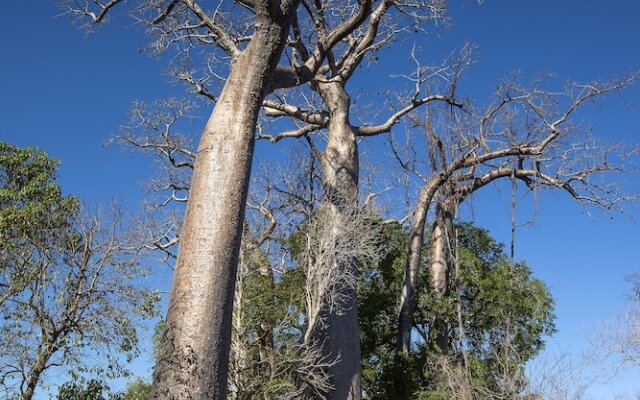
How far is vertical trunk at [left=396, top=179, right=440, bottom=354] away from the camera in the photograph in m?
11.5

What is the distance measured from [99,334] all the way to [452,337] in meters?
5.94

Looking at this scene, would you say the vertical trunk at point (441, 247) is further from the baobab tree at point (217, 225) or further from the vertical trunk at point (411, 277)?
the baobab tree at point (217, 225)

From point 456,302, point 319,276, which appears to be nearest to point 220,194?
point 319,276

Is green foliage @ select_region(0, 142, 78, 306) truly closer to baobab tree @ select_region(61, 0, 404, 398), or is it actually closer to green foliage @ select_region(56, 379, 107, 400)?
green foliage @ select_region(56, 379, 107, 400)

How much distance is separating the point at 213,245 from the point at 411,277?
7498 millimetres

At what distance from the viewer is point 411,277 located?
11781 mm

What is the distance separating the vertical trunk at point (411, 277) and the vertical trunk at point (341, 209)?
2.40 metres

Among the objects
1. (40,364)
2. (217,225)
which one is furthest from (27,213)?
(217,225)

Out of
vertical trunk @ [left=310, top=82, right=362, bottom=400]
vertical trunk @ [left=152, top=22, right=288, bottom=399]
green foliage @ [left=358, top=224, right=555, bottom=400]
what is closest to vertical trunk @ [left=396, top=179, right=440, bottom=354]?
green foliage @ [left=358, top=224, right=555, bottom=400]

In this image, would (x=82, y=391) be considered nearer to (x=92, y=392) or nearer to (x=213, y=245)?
(x=92, y=392)

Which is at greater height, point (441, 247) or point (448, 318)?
point (441, 247)

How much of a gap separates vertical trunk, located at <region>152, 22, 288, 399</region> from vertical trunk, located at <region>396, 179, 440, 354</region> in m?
6.88

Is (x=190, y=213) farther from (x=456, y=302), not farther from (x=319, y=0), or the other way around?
(x=456, y=302)

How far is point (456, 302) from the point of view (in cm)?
1216
